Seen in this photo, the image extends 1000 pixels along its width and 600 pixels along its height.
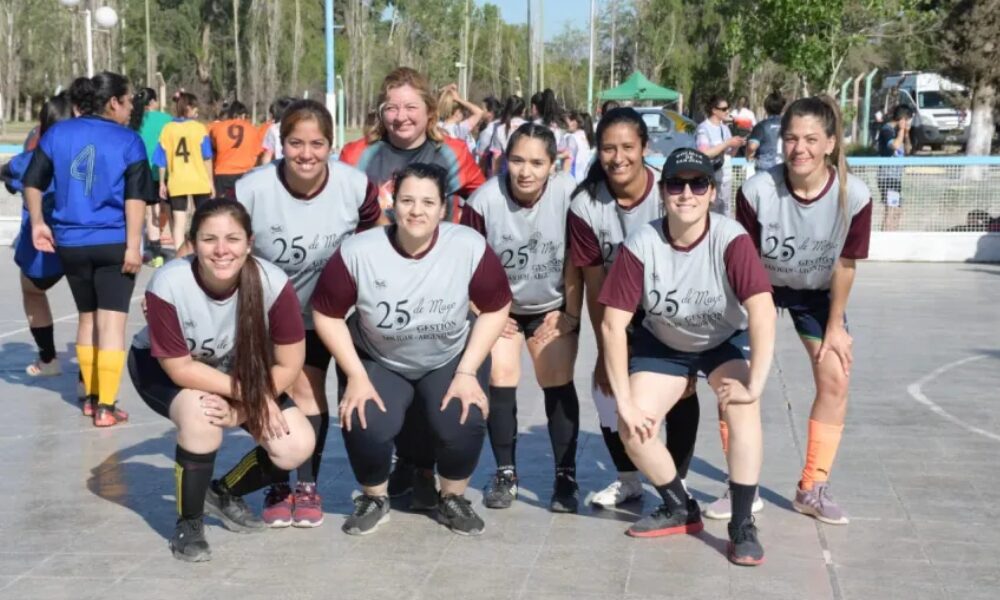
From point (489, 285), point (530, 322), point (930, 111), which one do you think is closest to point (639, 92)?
point (930, 111)

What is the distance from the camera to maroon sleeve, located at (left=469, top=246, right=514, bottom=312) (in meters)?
5.51

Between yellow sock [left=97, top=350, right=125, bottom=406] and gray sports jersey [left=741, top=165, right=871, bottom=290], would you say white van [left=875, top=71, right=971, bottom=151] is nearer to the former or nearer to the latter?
yellow sock [left=97, top=350, right=125, bottom=406]

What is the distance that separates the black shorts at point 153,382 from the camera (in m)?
5.37

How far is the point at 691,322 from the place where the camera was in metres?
5.31

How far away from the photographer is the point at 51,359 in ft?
29.7

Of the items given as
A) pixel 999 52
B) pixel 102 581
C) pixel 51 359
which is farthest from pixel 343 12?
pixel 102 581

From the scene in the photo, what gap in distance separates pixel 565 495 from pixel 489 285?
106 centimetres

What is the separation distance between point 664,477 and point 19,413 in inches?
166

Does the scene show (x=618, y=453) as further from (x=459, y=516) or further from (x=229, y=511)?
(x=229, y=511)

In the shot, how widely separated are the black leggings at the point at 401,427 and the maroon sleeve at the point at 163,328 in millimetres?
752

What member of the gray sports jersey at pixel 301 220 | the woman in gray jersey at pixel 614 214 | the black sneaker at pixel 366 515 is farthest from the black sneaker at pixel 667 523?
the gray sports jersey at pixel 301 220

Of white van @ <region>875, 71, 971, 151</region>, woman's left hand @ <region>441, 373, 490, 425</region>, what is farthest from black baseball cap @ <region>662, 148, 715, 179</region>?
white van @ <region>875, 71, 971, 151</region>

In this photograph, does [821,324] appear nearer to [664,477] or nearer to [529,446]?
[664,477]

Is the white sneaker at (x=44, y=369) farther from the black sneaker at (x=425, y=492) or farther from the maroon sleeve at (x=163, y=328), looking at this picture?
the maroon sleeve at (x=163, y=328)
